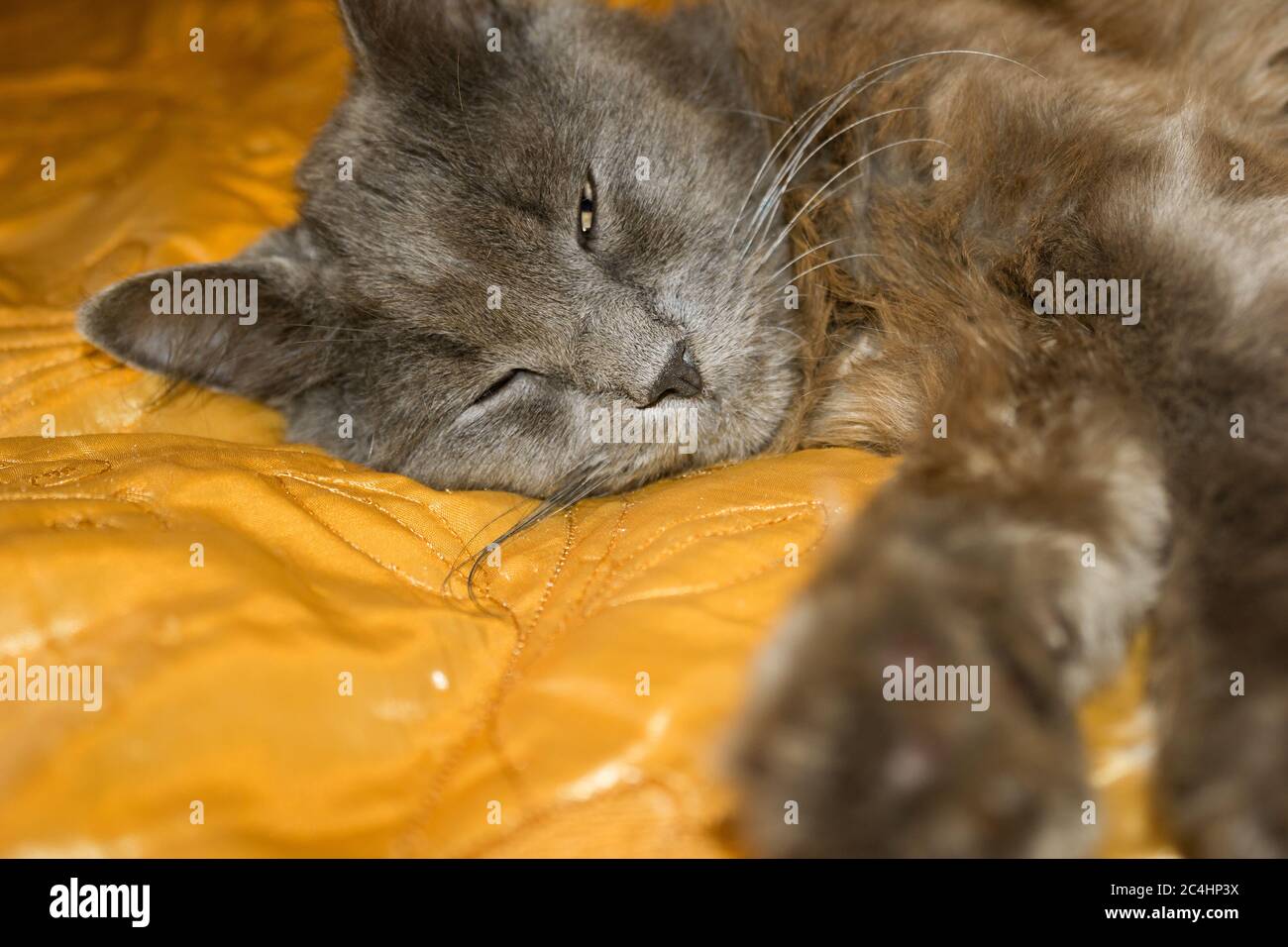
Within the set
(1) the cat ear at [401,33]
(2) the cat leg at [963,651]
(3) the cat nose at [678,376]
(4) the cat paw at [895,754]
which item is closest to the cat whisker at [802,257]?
(3) the cat nose at [678,376]

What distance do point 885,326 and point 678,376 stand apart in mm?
319

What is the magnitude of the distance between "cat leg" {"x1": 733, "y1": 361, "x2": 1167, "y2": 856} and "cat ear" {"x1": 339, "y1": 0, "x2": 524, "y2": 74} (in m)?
1.15

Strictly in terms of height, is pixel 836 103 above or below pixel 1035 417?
above

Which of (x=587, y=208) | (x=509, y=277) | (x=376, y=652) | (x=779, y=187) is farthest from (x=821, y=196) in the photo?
(x=376, y=652)

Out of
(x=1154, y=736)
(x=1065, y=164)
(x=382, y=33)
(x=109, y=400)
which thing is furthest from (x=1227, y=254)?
(x=109, y=400)

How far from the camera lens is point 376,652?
1.05m

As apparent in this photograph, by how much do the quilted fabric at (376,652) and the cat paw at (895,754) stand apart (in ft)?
0.21

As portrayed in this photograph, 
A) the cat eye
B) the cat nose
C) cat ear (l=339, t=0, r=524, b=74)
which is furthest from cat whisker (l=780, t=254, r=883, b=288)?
cat ear (l=339, t=0, r=524, b=74)

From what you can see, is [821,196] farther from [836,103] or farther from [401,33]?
[401,33]

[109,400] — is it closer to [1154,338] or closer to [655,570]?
[655,570]

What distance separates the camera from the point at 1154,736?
3.01ft

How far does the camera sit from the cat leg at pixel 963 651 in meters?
0.75

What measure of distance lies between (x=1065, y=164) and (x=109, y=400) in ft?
5.27

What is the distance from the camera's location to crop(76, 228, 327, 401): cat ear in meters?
1.65
